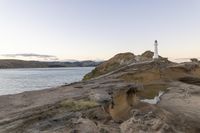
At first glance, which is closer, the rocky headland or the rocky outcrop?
the rocky headland

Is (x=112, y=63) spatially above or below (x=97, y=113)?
above

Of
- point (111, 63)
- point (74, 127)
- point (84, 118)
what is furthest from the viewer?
→ point (111, 63)

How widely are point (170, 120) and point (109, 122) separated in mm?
3369

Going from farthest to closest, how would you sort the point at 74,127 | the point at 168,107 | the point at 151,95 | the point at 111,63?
the point at 111,63 → the point at 151,95 → the point at 168,107 → the point at 74,127

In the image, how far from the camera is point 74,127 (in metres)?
7.86

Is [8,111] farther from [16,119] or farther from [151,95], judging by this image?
[151,95]

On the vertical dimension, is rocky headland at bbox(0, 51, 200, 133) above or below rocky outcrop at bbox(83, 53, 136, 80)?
below

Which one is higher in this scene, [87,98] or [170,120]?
[87,98]

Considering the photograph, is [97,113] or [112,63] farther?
[112,63]

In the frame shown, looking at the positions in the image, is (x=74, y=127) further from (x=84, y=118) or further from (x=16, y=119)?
(x=16, y=119)

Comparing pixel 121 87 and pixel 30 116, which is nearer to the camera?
pixel 30 116

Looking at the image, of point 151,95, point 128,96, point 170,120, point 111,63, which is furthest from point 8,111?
point 111,63

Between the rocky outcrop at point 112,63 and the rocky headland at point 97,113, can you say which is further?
the rocky outcrop at point 112,63

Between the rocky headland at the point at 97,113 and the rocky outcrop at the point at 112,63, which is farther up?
the rocky outcrop at the point at 112,63
